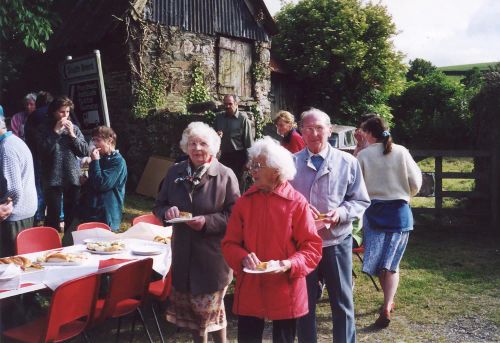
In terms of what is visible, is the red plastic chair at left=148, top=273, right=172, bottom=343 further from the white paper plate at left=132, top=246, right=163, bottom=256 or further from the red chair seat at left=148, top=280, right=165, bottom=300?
the white paper plate at left=132, top=246, right=163, bottom=256


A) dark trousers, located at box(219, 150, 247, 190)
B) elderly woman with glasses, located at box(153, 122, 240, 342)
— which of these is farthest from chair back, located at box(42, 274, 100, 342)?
dark trousers, located at box(219, 150, 247, 190)

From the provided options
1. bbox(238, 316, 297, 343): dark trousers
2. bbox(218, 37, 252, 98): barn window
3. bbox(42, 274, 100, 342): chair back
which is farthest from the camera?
bbox(218, 37, 252, 98): barn window

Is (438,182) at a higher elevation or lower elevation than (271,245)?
lower

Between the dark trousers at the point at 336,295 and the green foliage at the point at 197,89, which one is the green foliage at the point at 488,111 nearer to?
the green foliage at the point at 197,89

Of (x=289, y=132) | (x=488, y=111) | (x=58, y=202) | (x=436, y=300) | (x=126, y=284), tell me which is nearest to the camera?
(x=126, y=284)

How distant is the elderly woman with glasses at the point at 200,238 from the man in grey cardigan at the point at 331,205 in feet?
2.07

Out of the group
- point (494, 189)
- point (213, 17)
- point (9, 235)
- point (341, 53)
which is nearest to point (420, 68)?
point (341, 53)

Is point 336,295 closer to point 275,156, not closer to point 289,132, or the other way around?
point 275,156

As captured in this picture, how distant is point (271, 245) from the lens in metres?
3.35

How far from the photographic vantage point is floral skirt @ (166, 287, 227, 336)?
12.7 feet

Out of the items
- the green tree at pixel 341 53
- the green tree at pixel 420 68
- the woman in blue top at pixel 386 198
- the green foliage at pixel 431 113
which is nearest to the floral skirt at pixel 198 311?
the woman in blue top at pixel 386 198

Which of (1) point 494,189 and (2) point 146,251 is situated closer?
(2) point 146,251

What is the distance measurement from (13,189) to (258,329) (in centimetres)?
263

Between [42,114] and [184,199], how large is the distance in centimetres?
484
